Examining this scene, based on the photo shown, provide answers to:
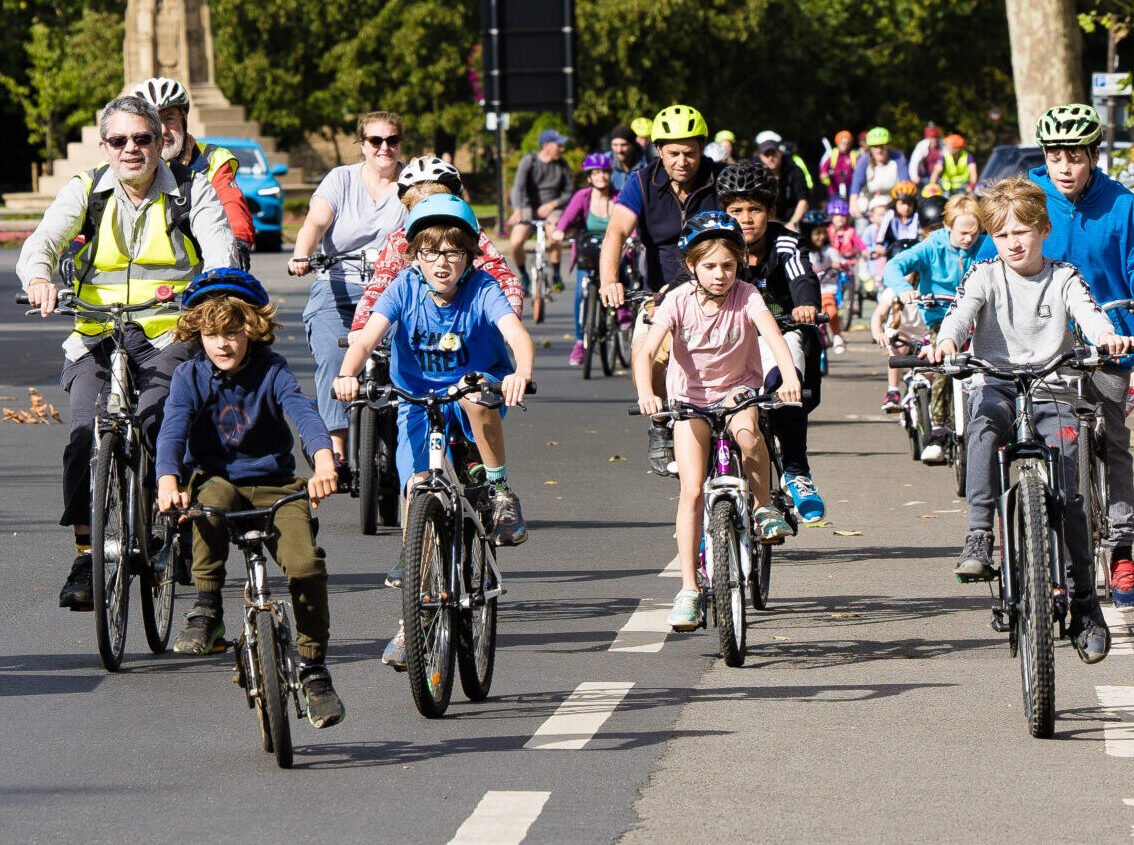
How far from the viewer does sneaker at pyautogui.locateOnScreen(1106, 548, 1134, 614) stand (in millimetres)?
8711

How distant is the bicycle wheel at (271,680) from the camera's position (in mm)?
6242

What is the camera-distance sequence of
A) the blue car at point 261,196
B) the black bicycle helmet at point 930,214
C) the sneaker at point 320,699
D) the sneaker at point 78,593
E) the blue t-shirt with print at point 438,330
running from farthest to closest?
1. the blue car at point 261,196
2. the black bicycle helmet at point 930,214
3. the sneaker at point 78,593
4. the blue t-shirt with print at point 438,330
5. the sneaker at point 320,699

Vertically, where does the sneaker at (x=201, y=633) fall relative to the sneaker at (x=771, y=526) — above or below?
below

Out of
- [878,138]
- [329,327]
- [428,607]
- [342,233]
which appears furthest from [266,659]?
[878,138]

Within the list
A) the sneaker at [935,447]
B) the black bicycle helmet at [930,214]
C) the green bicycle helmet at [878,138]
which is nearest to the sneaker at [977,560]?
the sneaker at [935,447]

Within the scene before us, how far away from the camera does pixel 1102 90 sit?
27.9 meters

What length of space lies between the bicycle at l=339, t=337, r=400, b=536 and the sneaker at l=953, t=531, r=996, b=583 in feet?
13.5

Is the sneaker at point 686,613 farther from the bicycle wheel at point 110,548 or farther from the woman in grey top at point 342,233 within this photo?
the woman in grey top at point 342,233

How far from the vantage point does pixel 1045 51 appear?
1046 inches

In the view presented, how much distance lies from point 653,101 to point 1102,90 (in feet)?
126

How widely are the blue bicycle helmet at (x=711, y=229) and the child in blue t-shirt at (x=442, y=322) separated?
84 cm

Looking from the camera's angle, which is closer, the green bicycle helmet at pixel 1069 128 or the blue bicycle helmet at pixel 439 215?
the blue bicycle helmet at pixel 439 215

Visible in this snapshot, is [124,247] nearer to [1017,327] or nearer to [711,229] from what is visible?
[711,229]

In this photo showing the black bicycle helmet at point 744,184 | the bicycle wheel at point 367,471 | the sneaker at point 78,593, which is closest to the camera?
the sneaker at point 78,593
